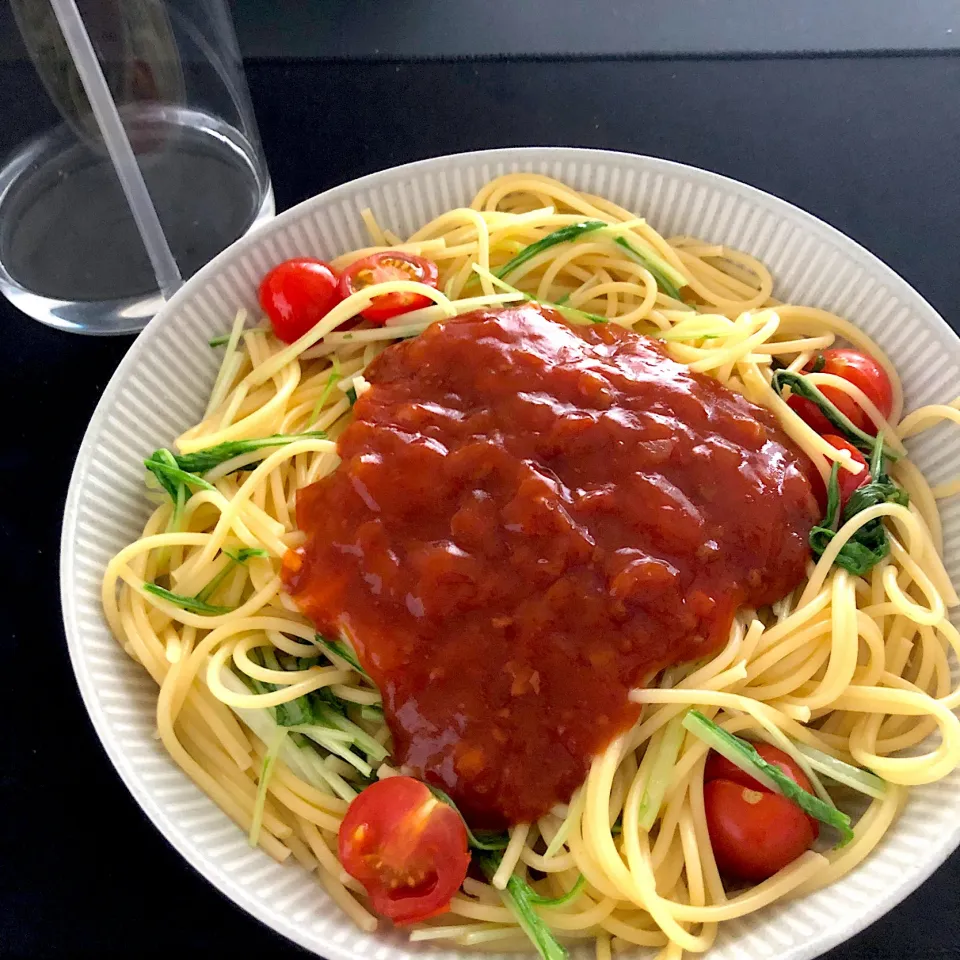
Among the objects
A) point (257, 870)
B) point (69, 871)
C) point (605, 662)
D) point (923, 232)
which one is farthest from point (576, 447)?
point (923, 232)

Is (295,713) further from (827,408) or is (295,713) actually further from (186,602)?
(827,408)

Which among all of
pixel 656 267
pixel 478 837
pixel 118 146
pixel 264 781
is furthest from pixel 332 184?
pixel 478 837

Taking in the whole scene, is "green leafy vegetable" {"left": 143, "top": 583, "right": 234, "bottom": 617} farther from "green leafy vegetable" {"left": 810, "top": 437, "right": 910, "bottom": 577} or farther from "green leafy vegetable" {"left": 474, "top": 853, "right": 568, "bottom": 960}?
"green leafy vegetable" {"left": 810, "top": 437, "right": 910, "bottom": 577}

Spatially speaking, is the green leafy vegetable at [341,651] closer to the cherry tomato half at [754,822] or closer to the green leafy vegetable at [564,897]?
the green leafy vegetable at [564,897]

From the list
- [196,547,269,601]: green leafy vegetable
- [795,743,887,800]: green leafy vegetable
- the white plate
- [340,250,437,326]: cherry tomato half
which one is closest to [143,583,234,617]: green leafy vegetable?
[196,547,269,601]: green leafy vegetable

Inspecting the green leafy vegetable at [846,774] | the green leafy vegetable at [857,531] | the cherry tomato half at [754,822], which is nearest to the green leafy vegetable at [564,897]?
the cherry tomato half at [754,822]

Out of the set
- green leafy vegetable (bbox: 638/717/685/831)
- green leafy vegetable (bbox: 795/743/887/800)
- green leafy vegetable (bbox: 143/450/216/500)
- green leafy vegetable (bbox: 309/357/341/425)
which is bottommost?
green leafy vegetable (bbox: 638/717/685/831)

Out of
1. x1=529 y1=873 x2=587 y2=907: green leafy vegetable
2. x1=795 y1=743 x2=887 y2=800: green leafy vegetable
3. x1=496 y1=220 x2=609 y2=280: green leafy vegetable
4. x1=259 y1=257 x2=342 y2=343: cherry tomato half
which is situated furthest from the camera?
x1=496 y1=220 x2=609 y2=280: green leafy vegetable

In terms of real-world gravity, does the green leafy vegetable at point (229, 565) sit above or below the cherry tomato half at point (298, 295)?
below
